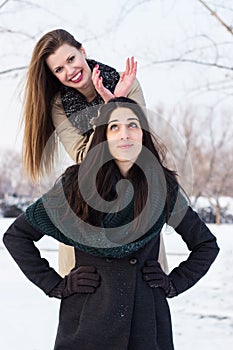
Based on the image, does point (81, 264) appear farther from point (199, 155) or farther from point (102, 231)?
point (199, 155)

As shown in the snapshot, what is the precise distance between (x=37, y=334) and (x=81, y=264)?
6.06 feet

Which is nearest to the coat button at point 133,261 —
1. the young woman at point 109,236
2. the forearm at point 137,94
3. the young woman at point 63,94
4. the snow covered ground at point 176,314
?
the young woman at point 109,236

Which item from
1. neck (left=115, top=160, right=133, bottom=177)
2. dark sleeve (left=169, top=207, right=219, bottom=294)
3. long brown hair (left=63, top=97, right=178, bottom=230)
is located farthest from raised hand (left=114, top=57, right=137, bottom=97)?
dark sleeve (left=169, top=207, right=219, bottom=294)

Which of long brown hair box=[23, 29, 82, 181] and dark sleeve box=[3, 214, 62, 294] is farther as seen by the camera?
long brown hair box=[23, 29, 82, 181]

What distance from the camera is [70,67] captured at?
1.69 metres

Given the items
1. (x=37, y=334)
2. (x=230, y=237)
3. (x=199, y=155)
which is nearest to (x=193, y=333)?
(x=37, y=334)

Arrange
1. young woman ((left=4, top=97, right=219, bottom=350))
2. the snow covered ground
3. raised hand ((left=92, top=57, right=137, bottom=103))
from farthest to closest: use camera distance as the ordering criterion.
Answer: the snow covered ground < raised hand ((left=92, top=57, right=137, bottom=103)) < young woman ((left=4, top=97, right=219, bottom=350))

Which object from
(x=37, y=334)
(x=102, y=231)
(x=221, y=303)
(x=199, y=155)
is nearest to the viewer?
(x=102, y=231)

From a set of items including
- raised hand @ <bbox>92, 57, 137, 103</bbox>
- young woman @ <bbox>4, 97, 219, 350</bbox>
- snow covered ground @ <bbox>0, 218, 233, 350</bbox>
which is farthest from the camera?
snow covered ground @ <bbox>0, 218, 233, 350</bbox>

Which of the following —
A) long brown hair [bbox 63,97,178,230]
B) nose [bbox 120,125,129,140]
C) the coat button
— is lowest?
the coat button

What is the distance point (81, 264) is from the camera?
154 cm

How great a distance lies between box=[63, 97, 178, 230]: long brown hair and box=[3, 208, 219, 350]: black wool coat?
108mm

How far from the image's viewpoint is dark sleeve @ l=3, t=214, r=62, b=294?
4.92ft

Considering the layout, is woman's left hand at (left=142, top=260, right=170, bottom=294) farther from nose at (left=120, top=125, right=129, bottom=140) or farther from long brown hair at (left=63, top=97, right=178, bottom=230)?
nose at (left=120, top=125, right=129, bottom=140)
